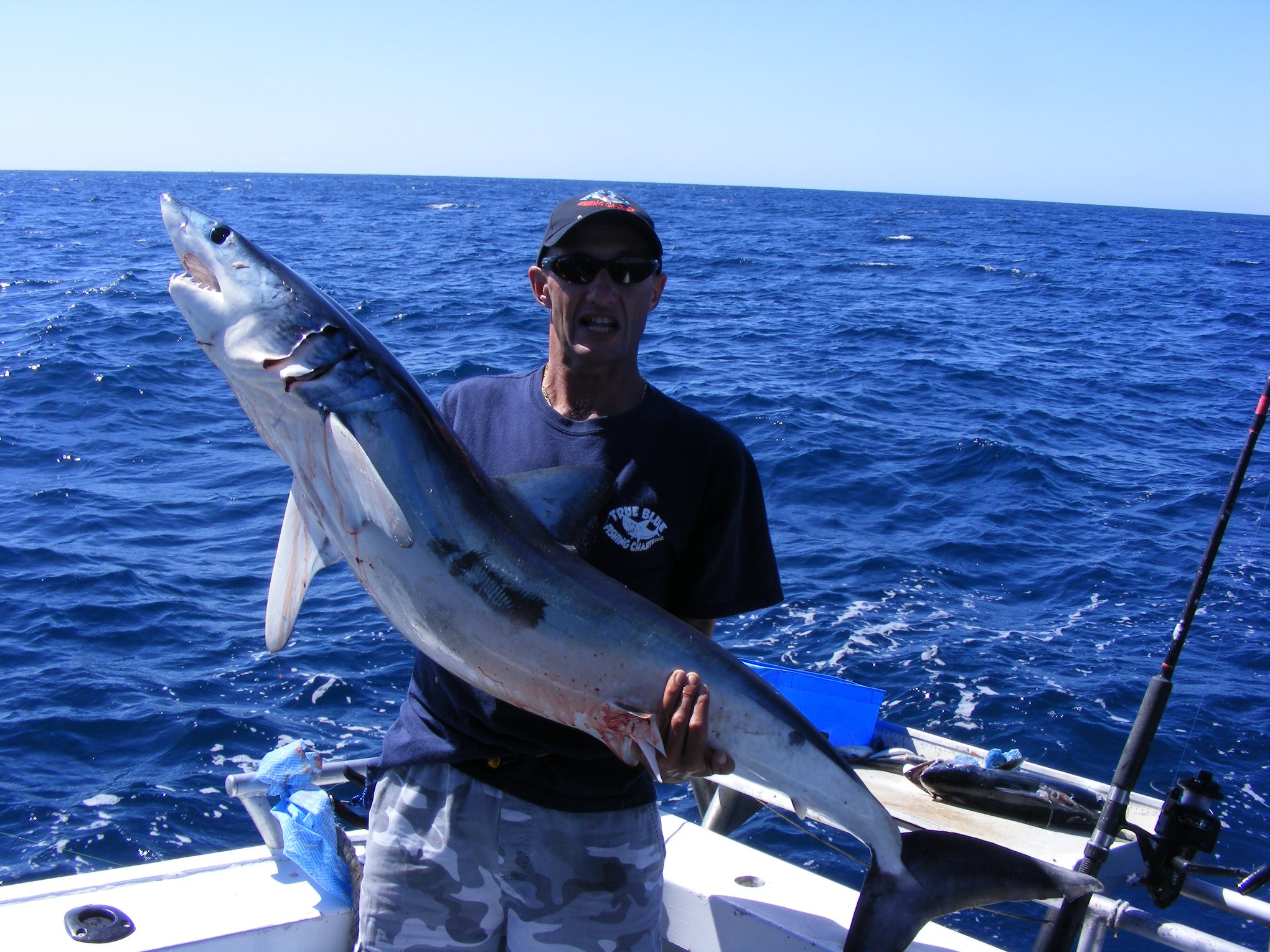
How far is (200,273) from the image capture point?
219 centimetres

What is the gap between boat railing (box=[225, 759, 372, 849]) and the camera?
3.30m

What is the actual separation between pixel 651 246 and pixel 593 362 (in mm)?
352

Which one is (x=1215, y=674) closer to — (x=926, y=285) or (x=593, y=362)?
(x=593, y=362)

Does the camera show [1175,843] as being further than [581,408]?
Yes

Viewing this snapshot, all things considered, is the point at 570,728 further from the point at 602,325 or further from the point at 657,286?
the point at 657,286

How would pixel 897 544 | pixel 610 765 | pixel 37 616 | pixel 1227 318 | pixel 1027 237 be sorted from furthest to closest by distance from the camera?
pixel 1027 237 → pixel 1227 318 → pixel 897 544 → pixel 37 616 → pixel 610 765

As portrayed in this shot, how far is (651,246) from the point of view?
263 cm

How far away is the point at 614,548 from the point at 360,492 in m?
0.70

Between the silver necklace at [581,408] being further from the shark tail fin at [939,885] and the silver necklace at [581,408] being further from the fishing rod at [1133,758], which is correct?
the fishing rod at [1133,758]

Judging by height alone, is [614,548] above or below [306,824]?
above

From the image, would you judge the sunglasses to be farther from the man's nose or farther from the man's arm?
the man's arm

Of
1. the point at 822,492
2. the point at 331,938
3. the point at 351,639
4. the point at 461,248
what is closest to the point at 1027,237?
the point at 461,248

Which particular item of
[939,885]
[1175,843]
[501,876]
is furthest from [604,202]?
[1175,843]

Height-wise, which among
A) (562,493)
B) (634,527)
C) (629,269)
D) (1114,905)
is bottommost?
(1114,905)
